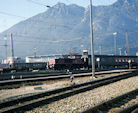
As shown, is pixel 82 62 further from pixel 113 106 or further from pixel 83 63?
pixel 113 106

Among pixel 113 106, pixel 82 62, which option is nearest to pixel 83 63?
pixel 82 62

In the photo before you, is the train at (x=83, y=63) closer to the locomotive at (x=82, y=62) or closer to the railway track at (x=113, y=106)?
the locomotive at (x=82, y=62)

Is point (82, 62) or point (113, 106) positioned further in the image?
point (82, 62)

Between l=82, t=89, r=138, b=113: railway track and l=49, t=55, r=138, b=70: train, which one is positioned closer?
l=82, t=89, r=138, b=113: railway track

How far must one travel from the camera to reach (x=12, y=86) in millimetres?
16016

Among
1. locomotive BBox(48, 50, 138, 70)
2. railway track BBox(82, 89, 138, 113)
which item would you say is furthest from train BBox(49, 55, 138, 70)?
railway track BBox(82, 89, 138, 113)

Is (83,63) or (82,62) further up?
(82,62)

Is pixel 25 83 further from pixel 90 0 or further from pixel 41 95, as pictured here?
pixel 90 0

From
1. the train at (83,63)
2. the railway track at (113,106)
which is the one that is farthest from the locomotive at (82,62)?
the railway track at (113,106)

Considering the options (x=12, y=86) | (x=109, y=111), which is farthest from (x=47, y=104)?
(x=12, y=86)

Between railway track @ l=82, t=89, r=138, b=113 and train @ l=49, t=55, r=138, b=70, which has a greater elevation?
train @ l=49, t=55, r=138, b=70

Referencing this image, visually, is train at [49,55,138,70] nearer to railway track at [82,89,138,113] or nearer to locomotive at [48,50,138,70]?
locomotive at [48,50,138,70]

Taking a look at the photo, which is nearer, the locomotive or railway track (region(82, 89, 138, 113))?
railway track (region(82, 89, 138, 113))

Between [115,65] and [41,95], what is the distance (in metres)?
37.5
